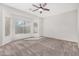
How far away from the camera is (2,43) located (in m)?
3.89

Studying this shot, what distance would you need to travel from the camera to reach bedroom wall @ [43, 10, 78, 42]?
3480 millimetres

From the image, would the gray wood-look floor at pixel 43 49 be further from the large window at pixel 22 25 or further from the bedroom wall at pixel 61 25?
the large window at pixel 22 25

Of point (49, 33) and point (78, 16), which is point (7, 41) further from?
point (78, 16)

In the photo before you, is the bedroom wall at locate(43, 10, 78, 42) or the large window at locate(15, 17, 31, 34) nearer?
the bedroom wall at locate(43, 10, 78, 42)

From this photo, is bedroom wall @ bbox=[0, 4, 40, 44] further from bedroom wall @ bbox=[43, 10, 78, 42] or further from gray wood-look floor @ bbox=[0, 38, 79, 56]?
bedroom wall @ bbox=[43, 10, 78, 42]

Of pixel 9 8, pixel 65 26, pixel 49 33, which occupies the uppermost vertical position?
pixel 9 8

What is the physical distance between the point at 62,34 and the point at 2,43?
3115mm

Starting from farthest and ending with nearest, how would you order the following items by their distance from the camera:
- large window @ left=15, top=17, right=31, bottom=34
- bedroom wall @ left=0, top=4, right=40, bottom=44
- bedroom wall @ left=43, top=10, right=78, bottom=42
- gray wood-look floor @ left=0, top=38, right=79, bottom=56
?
large window @ left=15, top=17, right=31, bottom=34 < bedroom wall @ left=0, top=4, right=40, bottom=44 < bedroom wall @ left=43, top=10, right=78, bottom=42 < gray wood-look floor @ left=0, top=38, right=79, bottom=56

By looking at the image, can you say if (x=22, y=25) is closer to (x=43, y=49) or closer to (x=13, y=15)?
(x=13, y=15)

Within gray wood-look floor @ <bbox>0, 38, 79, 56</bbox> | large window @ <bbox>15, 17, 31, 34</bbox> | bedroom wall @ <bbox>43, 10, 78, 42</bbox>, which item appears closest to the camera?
gray wood-look floor @ <bbox>0, 38, 79, 56</bbox>

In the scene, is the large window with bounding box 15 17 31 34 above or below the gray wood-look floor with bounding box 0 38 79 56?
above

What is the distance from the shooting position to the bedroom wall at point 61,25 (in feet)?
11.4

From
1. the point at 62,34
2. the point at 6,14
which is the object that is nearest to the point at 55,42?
the point at 62,34

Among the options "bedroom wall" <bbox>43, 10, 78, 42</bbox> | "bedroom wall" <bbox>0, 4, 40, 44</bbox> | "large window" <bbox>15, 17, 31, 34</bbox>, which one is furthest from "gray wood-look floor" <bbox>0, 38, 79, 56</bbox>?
"large window" <bbox>15, 17, 31, 34</bbox>
